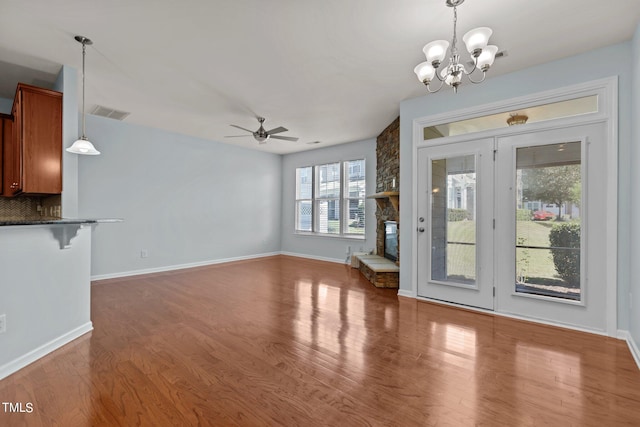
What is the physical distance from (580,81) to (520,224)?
5.15 ft

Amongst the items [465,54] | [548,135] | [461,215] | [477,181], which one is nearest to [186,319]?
[461,215]

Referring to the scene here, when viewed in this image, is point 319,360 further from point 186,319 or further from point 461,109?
point 461,109

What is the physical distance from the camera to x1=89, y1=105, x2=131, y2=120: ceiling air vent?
4.56 meters

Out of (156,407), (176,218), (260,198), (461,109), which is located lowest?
(156,407)

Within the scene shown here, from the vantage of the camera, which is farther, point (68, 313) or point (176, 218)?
point (176, 218)

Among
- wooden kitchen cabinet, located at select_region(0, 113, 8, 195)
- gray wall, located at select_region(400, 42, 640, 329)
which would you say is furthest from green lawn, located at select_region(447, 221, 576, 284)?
wooden kitchen cabinet, located at select_region(0, 113, 8, 195)

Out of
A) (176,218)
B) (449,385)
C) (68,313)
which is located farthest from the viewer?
(176,218)

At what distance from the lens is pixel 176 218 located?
238 inches

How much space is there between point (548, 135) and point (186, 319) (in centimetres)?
449

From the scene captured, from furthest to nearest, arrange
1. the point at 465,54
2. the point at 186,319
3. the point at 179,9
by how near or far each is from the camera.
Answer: the point at 186,319, the point at 465,54, the point at 179,9

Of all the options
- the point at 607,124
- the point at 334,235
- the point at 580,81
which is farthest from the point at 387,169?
the point at 607,124

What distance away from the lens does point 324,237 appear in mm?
7289

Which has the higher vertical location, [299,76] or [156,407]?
[299,76]

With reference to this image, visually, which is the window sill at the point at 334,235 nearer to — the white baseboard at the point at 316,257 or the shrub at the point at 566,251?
the white baseboard at the point at 316,257
